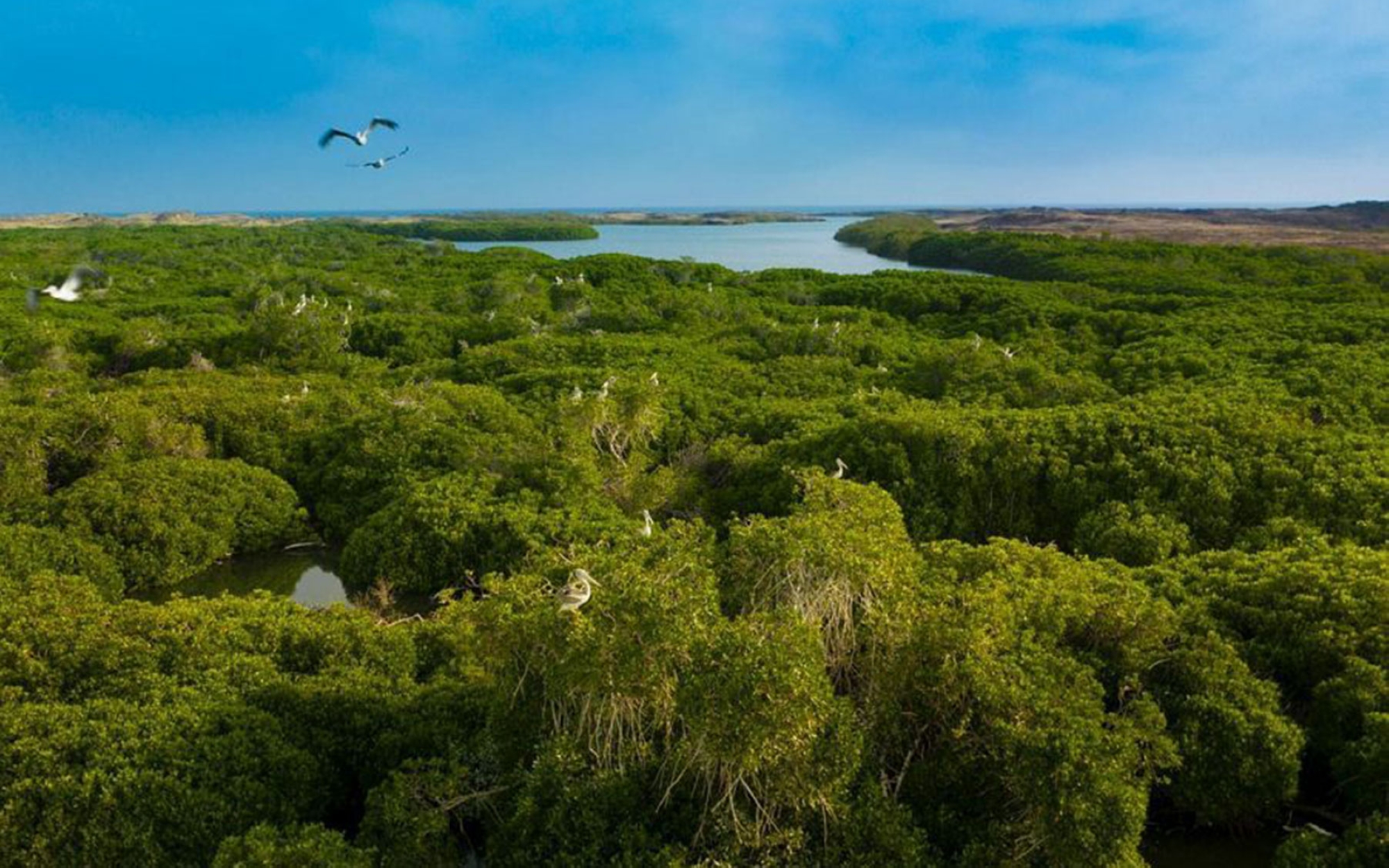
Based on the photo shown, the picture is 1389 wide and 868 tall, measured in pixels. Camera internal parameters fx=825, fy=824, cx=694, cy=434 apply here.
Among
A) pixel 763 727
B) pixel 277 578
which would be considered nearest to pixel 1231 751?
pixel 763 727

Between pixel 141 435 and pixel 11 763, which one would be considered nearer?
pixel 11 763

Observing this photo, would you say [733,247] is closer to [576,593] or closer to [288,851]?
[576,593]

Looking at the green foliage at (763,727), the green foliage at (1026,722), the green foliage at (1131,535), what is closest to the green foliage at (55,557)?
the green foliage at (763,727)

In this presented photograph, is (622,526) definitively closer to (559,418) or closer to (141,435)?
(559,418)

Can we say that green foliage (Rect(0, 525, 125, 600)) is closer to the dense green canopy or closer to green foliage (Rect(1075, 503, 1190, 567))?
the dense green canopy

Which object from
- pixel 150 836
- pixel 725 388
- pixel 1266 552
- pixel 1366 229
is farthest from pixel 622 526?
pixel 1366 229

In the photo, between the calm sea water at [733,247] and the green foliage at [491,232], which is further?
the green foliage at [491,232]

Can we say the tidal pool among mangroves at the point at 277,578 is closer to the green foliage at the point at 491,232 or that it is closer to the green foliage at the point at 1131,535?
the green foliage at the point at 1131,535
